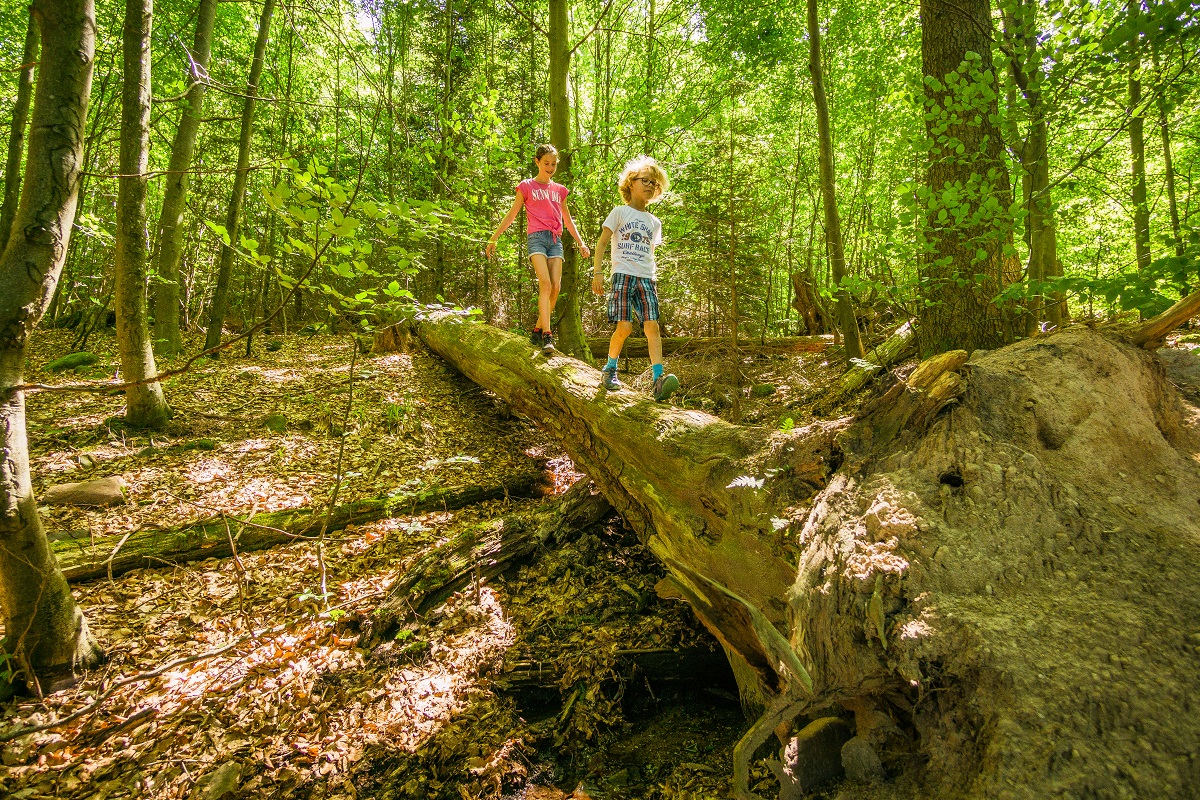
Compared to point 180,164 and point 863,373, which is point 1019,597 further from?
point 180,164

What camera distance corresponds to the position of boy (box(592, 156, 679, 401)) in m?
4.48

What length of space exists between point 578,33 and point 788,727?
16.3m

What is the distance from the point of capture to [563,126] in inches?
245

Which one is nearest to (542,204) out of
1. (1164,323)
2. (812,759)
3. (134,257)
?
(134,257)

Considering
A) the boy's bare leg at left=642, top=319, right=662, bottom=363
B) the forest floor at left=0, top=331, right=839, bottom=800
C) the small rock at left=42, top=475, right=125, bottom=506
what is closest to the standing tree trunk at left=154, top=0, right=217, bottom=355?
the forest floor at left=0, top=331, right=839, bottom=800

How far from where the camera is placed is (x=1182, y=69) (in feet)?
9.73

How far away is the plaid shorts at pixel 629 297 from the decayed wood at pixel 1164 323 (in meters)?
3.11

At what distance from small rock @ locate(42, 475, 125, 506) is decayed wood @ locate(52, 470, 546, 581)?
54 centimetres

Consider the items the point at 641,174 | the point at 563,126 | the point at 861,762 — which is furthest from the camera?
the point at 563,126

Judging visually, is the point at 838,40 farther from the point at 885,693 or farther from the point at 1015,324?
the point at 885,693

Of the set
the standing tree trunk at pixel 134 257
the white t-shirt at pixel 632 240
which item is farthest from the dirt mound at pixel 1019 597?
the standing tree trunk at pixel 134 257

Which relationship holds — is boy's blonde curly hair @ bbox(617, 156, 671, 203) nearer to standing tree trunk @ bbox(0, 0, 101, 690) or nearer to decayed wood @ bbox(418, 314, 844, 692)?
decayed wood @ bbox(418, 314, 844, 692)

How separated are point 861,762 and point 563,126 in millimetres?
6622

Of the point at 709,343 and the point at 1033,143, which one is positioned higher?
the point at 1033,143
